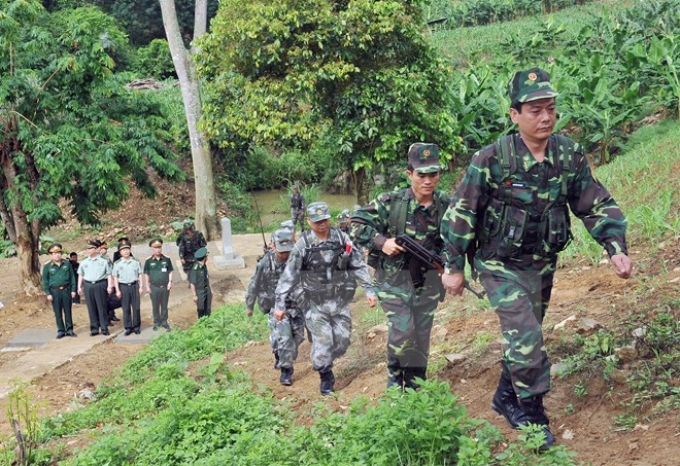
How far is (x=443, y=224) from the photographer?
4.75 metres

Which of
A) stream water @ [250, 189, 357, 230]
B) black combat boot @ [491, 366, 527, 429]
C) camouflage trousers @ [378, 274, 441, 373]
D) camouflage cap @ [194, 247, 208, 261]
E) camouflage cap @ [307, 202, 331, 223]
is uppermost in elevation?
camouflage cap @ [307, 202, 331, 223]

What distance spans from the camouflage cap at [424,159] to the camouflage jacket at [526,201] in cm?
82

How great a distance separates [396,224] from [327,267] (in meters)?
1.30

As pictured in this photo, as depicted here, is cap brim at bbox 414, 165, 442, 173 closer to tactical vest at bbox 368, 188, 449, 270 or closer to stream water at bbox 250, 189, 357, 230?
tactical vest at bbox 368, 188, 449, 270

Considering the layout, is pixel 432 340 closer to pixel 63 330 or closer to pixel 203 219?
pixel 63 330

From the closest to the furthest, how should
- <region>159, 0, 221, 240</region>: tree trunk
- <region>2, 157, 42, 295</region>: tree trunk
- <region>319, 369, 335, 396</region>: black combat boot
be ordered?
<region>319, 369, 335, 396</region>: black combat boot, <region>2, 157, 42, 295</region>: tree trunk, <region>159, 0, 221, 240</region>: tree trunk

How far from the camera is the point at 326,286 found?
6.85m

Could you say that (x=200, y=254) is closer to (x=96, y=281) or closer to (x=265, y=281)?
(x=96, y=281)

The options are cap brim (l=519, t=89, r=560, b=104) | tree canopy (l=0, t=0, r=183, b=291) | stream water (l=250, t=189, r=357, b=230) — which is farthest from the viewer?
stream water (l=250, t=189, r=357, b=230)

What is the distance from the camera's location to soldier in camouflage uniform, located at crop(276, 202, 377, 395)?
672 centimetres

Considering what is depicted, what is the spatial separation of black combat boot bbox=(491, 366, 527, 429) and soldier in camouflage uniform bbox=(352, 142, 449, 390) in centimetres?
82

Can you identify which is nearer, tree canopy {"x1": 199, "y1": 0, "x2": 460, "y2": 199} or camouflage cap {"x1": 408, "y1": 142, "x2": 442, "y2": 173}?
camouflage cap {"x1": 408, "y1": 142, "x2": 442, "y2": 173}

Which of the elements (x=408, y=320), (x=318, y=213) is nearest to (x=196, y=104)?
(x=318, y=213)

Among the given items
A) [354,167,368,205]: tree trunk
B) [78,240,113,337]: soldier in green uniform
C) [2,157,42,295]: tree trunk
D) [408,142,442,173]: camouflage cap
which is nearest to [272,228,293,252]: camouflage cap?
[408,142,442,173]: camouflage cap
